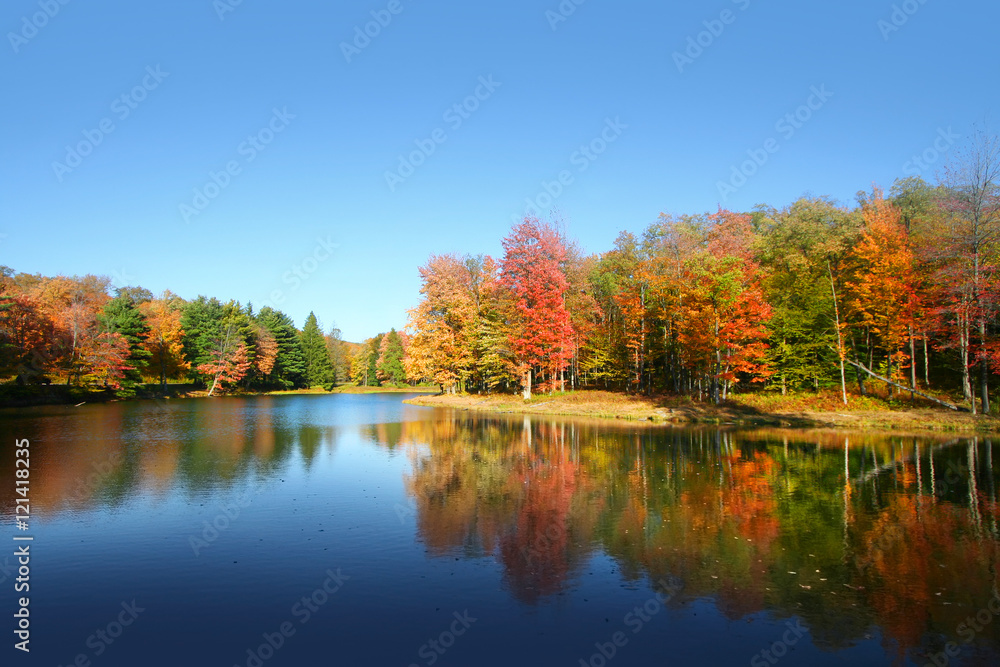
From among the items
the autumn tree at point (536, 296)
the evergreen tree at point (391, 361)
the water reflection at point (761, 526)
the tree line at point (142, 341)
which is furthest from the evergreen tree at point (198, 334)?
the water reflection at point (761, 526)

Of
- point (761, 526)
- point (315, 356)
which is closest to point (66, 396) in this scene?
point (315, 356)

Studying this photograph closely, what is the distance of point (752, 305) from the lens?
35.3 meters

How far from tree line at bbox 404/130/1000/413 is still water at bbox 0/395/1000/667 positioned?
16.2 metres

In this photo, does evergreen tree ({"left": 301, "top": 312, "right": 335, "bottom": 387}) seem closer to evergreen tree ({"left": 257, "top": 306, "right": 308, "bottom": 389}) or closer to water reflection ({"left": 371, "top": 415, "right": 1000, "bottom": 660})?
evergreen tree ({"left": 257, "top": 306, "right": 308, "bottom": 389})

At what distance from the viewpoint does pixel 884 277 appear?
33.0 m

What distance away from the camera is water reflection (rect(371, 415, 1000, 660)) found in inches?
299

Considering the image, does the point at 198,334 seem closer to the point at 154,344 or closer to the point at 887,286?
the point at 154,344

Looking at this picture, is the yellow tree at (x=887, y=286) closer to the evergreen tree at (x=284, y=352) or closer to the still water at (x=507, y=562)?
the still water at (x=507, y=562)

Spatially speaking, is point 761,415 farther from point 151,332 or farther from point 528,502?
point 151,332

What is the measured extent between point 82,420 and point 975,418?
4815 cm

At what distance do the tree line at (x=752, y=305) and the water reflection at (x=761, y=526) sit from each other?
12951 mm

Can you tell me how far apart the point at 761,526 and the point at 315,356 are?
92.9 metres

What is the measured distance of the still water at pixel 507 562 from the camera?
21.4 feet

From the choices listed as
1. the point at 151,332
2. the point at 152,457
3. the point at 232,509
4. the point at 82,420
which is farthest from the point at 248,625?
the point at 151,332
